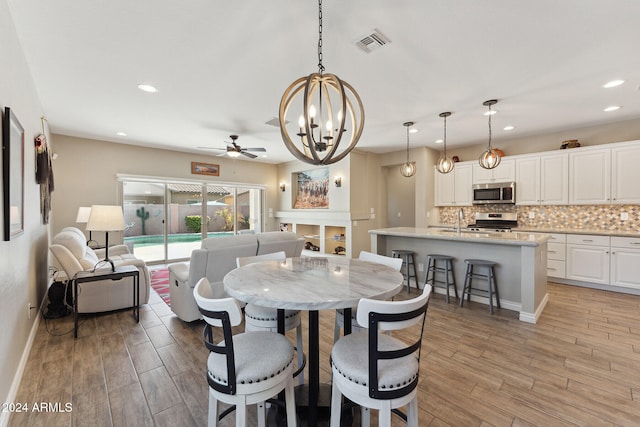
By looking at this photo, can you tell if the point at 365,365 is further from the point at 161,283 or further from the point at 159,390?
the point at 161,283

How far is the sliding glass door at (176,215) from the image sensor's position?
637 cm

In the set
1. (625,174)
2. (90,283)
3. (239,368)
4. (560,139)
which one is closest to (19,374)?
(90,283)

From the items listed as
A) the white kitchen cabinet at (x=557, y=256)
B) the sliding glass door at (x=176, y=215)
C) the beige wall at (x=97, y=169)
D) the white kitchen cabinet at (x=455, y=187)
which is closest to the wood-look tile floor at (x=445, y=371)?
the white kitchen cabinet at (x=557, y=256)

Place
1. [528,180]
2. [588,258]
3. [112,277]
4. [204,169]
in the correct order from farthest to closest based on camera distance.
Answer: [204,169] → [528,180] → [588,258] → [112,277]

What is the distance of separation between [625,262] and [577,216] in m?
1.09

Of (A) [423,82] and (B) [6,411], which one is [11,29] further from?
(A) [423,82]

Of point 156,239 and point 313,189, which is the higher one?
point 313,189

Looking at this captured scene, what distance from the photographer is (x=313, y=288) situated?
1.53 m

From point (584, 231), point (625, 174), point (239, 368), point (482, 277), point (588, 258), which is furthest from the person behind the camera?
point (584, 231)

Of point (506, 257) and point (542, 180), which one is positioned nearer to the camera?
point (506, 257)

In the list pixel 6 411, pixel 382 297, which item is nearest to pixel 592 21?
pixel 382 297

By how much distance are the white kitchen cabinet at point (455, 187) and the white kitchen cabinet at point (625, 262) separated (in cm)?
231

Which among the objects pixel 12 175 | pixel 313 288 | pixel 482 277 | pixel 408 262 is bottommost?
pixel 482 277

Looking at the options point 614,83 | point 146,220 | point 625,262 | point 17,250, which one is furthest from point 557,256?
point 146,220
